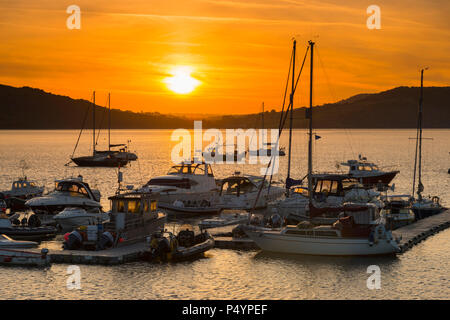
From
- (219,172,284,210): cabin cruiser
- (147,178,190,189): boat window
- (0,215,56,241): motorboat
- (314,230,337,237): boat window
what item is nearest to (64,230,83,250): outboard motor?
(0,215,56,241): motorboat

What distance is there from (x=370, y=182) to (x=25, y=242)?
4598 cm

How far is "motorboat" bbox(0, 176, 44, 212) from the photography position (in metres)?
50.7

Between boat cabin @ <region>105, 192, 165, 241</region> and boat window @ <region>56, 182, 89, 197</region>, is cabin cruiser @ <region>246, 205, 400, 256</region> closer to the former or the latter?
boat cabin @ <region>105, 192, 165, 241</region>

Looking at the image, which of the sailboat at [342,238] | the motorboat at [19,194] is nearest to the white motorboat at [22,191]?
the motorboat at [19,194]

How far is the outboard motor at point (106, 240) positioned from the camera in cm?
3225

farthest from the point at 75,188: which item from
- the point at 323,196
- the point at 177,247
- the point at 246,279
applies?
the point at 246,279

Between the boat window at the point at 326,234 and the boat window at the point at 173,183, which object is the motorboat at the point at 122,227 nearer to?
the boat window at the point at 326,234

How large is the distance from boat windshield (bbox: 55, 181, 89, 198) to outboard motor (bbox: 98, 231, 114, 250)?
1191cm

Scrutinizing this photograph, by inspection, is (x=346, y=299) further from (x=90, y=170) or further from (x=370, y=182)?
(x=90, y=170)

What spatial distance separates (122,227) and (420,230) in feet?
60.8

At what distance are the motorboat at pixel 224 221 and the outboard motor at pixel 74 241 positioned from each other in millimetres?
9605

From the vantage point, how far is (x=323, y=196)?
4372cm

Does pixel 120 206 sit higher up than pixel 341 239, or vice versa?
pixel 120 206

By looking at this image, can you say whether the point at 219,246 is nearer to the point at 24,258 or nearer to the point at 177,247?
the point at 177,247
